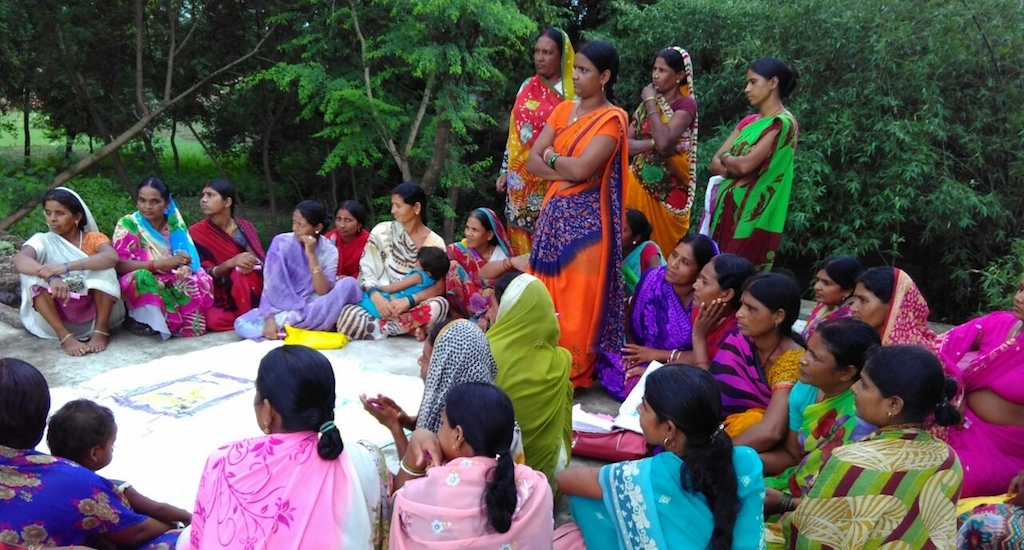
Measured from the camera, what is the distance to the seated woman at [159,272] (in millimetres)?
4973

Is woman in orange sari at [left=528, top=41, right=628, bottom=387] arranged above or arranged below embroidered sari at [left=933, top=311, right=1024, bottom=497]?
above

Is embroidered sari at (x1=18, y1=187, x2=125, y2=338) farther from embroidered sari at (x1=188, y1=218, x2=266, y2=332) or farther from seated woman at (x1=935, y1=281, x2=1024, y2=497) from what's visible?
seated woman at (x1=935, y1=281, x2=1024, y2=497)

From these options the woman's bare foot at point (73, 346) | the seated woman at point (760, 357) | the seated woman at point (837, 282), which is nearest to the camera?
the seated woman at point (760, 357)

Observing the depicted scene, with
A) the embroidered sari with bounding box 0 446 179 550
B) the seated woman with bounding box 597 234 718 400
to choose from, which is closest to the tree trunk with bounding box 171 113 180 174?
the seated woman with bounding box 597 234 718 400

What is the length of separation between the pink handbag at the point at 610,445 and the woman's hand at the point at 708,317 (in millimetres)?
668

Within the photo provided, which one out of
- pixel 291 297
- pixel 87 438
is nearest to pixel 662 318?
pixel 291 297

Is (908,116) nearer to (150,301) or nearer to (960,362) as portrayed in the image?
(960,362)

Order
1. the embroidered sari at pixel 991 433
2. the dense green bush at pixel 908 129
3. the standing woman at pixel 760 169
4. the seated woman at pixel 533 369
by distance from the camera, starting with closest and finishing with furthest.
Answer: the seated woman at pixel 533 369 < the embroidered sari at pixel 991 433 < the standing woman at pixel 760 169 < the dense green bush at pixel 908 129

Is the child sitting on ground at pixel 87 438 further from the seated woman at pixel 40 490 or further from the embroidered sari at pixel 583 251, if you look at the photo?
the embroidered sari at pixel 583 251

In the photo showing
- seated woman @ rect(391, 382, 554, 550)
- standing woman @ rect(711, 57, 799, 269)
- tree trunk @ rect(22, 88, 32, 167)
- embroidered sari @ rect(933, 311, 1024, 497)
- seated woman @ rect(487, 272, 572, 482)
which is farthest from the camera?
tree trunk @ rect(22, 88, 32, 167)

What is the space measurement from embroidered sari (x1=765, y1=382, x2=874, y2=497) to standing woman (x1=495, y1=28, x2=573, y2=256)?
8.69 feet

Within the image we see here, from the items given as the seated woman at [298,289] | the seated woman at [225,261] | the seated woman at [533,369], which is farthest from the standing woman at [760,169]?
the seated woman at [225,261]

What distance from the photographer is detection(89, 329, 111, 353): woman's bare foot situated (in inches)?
187

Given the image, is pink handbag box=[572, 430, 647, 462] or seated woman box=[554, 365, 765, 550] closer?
seated woman box=[554, 365, 765, 550]
